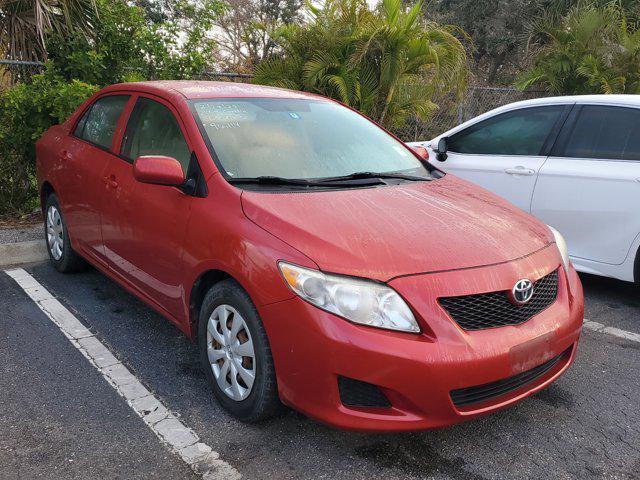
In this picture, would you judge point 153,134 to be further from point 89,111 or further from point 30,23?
point 30,23

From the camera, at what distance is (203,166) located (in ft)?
10.0

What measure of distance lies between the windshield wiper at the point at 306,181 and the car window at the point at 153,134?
43cm

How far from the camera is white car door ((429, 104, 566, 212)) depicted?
193 inches

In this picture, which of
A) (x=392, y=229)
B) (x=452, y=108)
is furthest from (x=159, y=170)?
(x=452, y=108)

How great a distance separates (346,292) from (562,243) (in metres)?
1.48

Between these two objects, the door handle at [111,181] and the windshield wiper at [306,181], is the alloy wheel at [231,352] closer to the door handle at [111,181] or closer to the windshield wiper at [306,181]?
the windshield wiper at [306,181]

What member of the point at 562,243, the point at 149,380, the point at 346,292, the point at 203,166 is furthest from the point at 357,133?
the point at 149,380

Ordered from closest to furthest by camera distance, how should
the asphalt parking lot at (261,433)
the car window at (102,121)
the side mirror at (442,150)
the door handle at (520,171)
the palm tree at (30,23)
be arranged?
the asphalt parking lot at (261,433) → the car window at (102,121) → the door handle at (520,171) → the side mirror at (442,150) → the palm tree at (30,23)

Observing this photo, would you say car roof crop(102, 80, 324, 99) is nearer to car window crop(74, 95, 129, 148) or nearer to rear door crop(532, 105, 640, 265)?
car window crop(74, 95, 129, 148)

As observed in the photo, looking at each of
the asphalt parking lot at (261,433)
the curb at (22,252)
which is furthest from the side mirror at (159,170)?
the curb at (22,252)

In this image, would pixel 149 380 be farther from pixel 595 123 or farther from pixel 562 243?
pixel 595 123

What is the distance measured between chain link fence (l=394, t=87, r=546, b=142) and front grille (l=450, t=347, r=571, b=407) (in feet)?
24.2

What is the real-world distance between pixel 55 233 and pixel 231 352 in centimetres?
274

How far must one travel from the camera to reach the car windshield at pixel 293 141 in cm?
317
